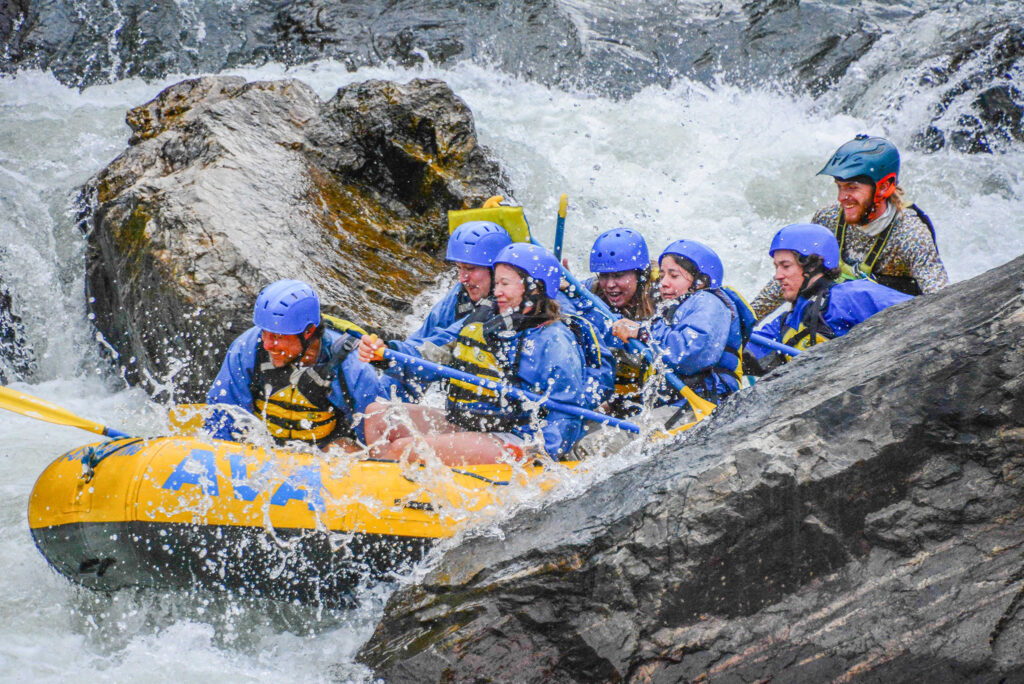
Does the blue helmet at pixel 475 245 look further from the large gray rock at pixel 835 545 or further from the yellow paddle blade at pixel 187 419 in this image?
the large gray rock at pixel 835 545

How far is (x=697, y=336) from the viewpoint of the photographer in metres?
4.40

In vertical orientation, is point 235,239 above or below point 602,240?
below

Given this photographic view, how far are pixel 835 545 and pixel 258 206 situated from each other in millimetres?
4966

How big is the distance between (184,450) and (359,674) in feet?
4.50

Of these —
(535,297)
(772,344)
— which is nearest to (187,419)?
(535,297)

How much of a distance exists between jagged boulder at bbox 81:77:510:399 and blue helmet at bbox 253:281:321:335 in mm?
1552

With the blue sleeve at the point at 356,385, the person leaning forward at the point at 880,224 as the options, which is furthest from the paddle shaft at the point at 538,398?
the person leaning forward at the point at 880,224

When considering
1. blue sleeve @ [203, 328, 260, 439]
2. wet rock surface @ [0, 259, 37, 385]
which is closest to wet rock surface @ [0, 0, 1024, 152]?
wet rock surface @ [0, 259, 37, 385]

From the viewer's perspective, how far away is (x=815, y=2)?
42.0 ft

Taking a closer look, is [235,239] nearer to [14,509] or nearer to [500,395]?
[14,509]

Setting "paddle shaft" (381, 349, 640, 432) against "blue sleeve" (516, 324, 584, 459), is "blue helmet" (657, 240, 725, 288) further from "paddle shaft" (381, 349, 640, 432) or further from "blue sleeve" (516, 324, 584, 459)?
"paddle shaft" (381, 349, 640, 432)

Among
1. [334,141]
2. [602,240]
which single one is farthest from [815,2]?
[602,240]

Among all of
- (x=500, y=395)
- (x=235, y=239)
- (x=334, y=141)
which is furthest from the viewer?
(x=334, y=141)

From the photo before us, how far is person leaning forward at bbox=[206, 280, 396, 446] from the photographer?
14.2ft
